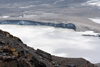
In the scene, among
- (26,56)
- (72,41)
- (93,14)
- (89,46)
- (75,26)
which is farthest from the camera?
(93,14)

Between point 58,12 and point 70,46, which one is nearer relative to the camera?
point 70,46

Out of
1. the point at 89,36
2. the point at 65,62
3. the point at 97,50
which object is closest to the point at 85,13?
the point at 89,36

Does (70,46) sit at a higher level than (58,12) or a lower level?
lower

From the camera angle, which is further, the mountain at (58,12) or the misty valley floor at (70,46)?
the mountain at (58,12)

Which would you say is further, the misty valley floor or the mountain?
the mountain

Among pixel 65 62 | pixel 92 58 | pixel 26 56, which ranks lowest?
pixel 92 58

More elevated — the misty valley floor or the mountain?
the mountain

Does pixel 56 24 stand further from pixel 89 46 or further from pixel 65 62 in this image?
pixel 65 62

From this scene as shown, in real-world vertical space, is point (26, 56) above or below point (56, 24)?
above

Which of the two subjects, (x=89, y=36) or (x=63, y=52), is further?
(x=89, y=36)

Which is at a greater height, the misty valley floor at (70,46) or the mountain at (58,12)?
the mountain at (58,12)

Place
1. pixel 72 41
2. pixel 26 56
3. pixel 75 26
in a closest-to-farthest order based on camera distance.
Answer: pixel 26 56, pixel 72 41, pixel 75 26
